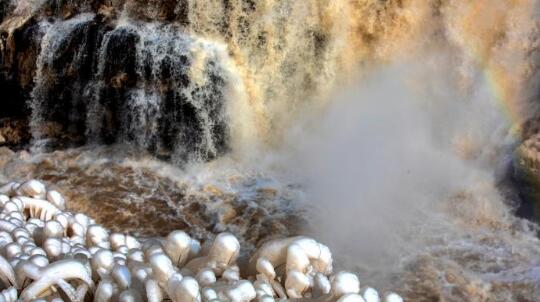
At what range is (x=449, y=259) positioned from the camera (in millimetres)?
5973

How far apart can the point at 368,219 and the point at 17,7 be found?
6.58 m

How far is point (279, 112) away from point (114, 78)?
2461 mm

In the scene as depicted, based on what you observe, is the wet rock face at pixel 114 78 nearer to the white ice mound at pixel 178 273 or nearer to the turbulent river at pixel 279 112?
the turbulent river at pixel 279 112

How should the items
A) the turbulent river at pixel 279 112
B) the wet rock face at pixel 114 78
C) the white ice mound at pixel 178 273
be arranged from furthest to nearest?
the wet rock face at pixel 114 78 < the turbulent river at pixel 279 112 < the white ice mound at pixel 178 273

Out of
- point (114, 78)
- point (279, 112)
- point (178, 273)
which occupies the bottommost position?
point (178, 273)

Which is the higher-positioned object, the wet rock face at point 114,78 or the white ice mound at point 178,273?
the wet rock face at point 114,78

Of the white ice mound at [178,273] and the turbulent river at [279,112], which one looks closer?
the white ice mound at [178,273]

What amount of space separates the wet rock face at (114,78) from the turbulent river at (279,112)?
2 cm

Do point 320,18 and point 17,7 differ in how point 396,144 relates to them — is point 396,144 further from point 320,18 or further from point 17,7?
point 17,7

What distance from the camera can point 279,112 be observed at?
28.5 ft

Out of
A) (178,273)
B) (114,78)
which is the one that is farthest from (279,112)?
(178,273)

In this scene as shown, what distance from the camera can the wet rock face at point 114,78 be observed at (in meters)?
8.15

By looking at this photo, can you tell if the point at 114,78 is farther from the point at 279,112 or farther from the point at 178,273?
the point at 178,273

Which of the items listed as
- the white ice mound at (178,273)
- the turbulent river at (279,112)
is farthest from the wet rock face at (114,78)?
the white ice mound at (178,273)
